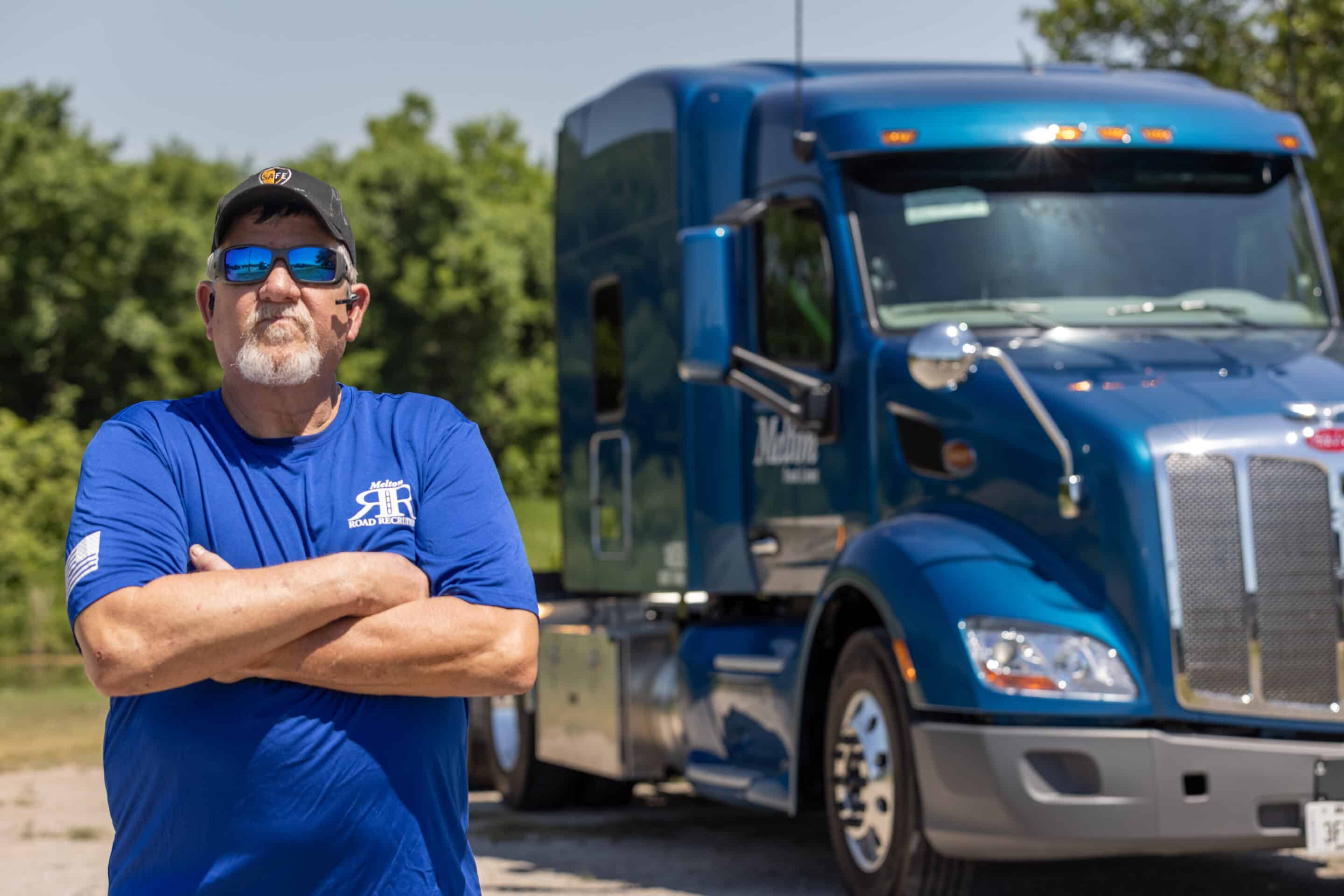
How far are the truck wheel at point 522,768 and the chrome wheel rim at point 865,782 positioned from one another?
4072 millimetres

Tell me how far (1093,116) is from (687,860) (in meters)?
3.67

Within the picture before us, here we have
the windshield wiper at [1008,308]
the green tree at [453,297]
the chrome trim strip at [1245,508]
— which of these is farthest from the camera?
the green tree at [453,297]

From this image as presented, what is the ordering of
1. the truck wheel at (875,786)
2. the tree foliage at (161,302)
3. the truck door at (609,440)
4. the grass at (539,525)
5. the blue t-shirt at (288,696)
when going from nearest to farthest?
1. the blue t-shirt at (288,696)
2. the truck wheel at (875,786)
3. the truck door at (609,440)
4. the grass at (539,525)
5. the tree foliage at (161,302)

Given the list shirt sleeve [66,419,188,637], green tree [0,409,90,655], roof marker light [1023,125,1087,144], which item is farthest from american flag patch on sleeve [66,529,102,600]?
green tree [0,409,90,655]

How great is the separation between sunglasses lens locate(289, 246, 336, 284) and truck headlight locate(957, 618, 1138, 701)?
3759mm

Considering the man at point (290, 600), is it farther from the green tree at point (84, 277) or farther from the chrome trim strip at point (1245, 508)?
the green tree at point (84, 277)

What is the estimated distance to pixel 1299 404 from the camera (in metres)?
7.12

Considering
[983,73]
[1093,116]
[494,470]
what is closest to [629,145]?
[983,73]

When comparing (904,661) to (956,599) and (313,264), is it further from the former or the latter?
(313,264)

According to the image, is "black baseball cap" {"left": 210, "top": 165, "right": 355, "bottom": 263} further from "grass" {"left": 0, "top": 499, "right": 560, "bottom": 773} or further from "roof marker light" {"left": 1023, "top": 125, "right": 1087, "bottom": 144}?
"grass" {"left": 0, "top": 499, "right": 560, "bottom": 773}

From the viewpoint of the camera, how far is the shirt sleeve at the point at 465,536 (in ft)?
11.9

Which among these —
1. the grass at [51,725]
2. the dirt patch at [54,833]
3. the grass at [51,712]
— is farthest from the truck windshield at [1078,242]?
the grass at [51,725]

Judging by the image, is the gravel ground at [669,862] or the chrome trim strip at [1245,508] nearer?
the chrome trim strip at [1245,508]

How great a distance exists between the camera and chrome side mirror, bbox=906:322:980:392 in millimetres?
7492
